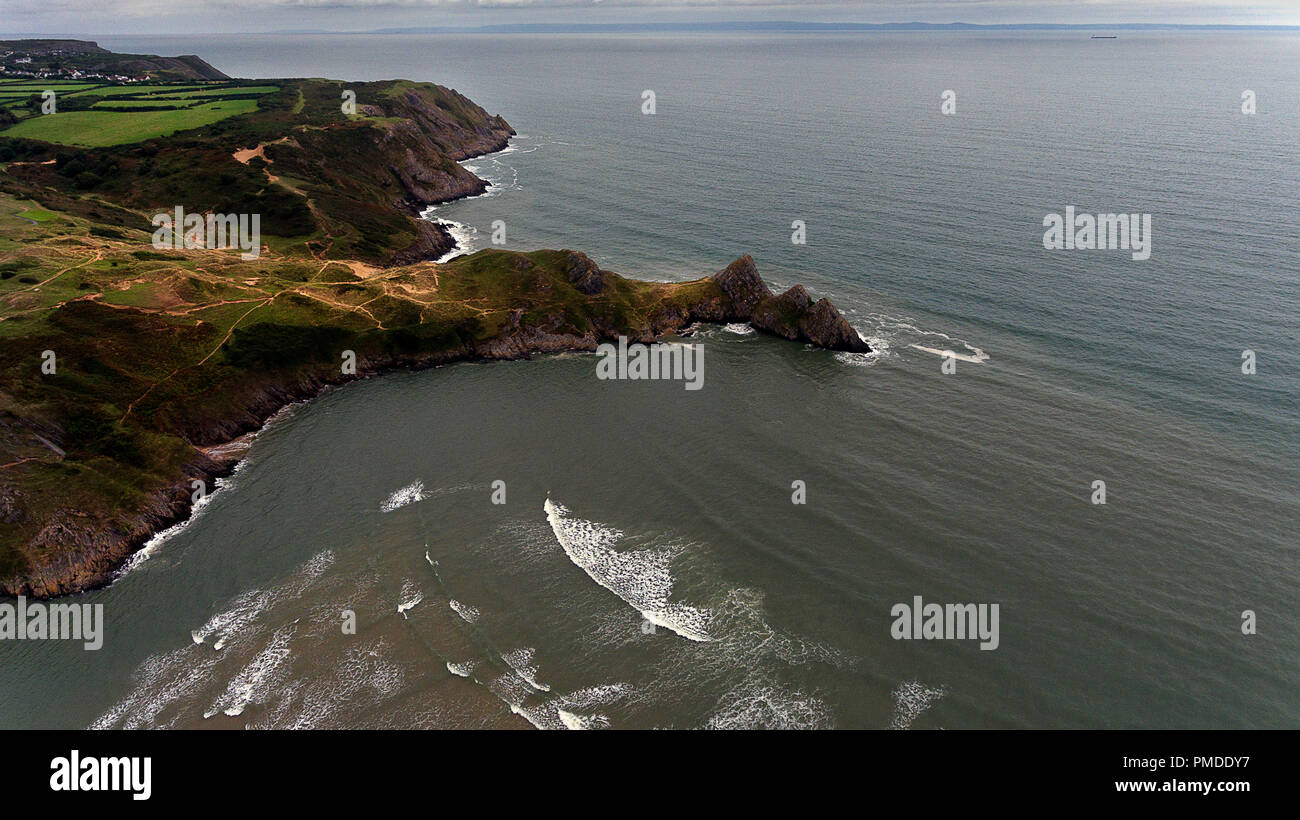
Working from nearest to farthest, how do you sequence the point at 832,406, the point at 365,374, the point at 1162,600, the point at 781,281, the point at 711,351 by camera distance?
the point at 1162,600
the point at 832,406
the point at 365,374
the point at 711,351
the point at 781,281

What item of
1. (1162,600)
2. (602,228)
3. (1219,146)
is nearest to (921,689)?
(1162,600)

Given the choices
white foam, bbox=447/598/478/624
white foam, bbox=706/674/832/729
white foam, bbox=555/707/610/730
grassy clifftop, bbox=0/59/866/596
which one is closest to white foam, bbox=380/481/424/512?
white foam, bbox=447/598/478/624

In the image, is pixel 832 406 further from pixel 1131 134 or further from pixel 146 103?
pixel 146 103

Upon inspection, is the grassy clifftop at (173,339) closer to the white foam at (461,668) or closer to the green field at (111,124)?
Answer: the white foam at (461,668)

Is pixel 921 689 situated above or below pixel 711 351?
below

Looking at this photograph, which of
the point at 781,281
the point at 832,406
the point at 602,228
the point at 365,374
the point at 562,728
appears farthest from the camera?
the point at 602,228

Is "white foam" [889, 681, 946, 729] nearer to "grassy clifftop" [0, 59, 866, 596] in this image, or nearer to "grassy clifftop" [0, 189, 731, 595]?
"grassy clifftop" [0, 59, 866, 596]

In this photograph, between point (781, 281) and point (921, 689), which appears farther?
point (781, 281)
